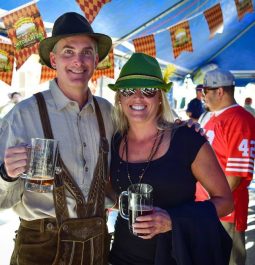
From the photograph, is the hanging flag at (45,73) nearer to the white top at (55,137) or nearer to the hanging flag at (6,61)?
the hanging flag at (6,61)

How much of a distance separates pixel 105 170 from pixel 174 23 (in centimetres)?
611

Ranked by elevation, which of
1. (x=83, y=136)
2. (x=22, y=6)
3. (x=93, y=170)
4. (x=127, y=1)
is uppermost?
(x=127, y=1)

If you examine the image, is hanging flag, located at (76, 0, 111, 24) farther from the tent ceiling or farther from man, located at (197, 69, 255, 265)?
man, located at (197, 69, 255, 265)

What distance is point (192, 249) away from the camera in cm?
160

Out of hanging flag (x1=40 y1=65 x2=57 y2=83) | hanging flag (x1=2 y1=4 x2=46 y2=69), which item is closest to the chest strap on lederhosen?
hanging flag (x1=2 y1=4 x2=46 y2=69)

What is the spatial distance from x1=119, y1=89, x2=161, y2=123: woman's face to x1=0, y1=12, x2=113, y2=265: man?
17 cm

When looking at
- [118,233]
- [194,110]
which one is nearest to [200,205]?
[118,233]

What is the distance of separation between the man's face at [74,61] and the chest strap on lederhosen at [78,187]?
0.16 m

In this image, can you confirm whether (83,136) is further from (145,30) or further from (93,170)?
(145,30)

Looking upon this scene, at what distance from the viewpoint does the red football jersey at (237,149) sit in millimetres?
2890

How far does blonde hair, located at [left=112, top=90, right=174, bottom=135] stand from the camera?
196cm

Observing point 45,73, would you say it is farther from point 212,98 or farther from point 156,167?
point 156,167

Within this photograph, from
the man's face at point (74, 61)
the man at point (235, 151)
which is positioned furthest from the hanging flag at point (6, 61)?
the man's face at point (74, 61)

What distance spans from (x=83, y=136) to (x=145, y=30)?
5.43m
